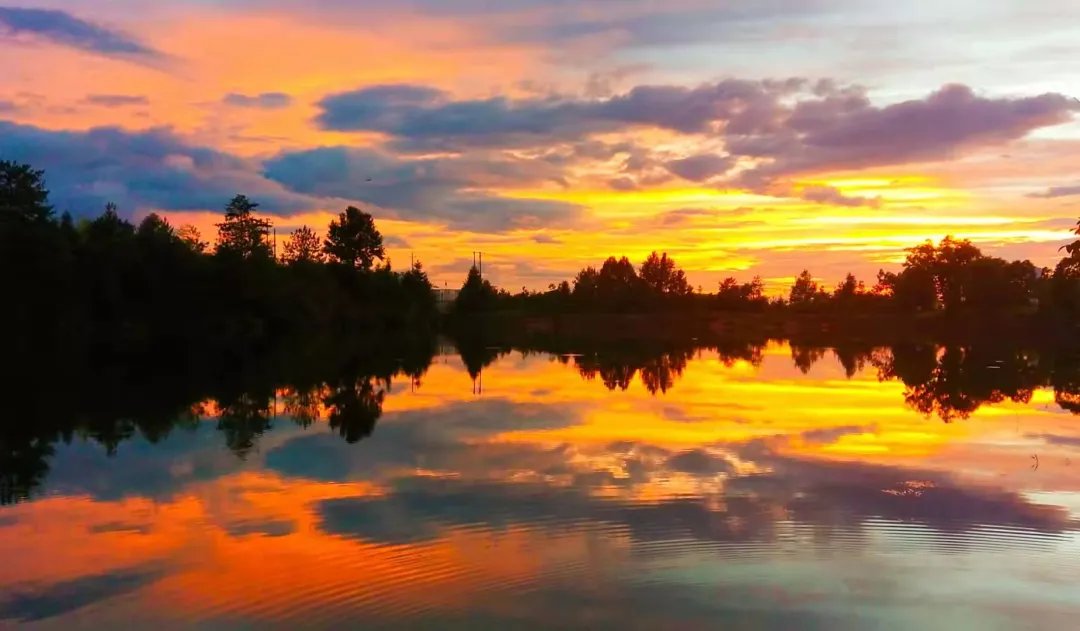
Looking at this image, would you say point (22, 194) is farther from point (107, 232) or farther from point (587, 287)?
point (587, 287)

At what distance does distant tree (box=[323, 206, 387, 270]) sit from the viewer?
100 meters

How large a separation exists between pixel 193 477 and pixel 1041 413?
1981cm

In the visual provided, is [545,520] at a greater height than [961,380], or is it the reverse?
[961,380]

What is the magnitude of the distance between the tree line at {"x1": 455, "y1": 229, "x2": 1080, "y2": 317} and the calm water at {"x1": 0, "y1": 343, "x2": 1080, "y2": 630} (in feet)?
254

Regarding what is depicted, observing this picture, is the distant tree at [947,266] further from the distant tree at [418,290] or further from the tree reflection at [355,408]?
the tree reflection at [355,408]

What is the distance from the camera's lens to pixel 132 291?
60344 millimetres

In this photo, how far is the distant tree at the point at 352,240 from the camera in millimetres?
100438

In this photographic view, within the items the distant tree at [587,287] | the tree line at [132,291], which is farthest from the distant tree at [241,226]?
the distant tree at [587,287]

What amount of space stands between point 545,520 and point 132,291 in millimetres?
56619

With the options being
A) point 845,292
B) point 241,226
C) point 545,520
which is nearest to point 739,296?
point 845,292

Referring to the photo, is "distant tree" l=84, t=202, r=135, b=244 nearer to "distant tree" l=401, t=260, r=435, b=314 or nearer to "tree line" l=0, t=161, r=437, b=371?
"tree line" l=0, t=161, r=437, b=371

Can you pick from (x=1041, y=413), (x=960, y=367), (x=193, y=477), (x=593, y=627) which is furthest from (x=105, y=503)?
(x=960, y=367)

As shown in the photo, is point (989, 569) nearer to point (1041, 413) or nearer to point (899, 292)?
point (1041, 413)

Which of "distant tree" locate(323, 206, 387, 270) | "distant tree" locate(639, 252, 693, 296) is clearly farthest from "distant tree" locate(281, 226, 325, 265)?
"distant tree" locate(639, 252, 693, 296)
